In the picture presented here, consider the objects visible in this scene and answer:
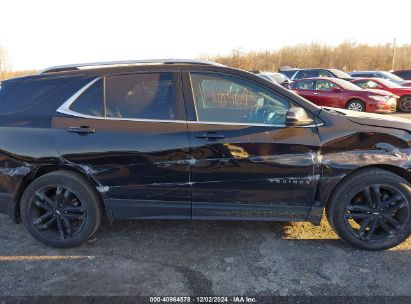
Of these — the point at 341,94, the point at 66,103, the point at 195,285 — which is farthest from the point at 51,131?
the point at 341,94

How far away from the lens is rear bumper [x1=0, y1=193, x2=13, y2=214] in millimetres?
3418

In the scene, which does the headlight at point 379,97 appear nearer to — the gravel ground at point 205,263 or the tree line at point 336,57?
the gravel ground at point 205,263

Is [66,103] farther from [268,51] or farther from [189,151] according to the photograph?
[268,51]

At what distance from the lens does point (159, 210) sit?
11.0 ft

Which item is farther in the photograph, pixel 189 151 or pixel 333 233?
pixel 333 233

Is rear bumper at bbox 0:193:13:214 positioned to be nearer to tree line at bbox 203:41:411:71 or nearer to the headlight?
the headlight

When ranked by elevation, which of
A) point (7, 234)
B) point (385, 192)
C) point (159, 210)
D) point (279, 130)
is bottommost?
point (7, 234)

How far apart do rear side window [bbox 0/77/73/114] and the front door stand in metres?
1.32

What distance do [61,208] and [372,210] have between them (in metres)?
3.04

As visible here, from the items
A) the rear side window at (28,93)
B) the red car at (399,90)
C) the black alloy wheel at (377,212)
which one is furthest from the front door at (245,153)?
the red car at (399,90)

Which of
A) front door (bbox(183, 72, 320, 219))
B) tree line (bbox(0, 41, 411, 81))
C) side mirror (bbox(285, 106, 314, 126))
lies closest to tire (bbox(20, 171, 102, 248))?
front door (bbox(183, 72, 320, 219))

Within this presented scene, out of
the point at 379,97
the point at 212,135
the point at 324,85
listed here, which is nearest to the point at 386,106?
the point at 379,97

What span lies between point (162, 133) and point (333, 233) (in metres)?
2.10

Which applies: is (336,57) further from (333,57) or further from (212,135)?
(212,135)
